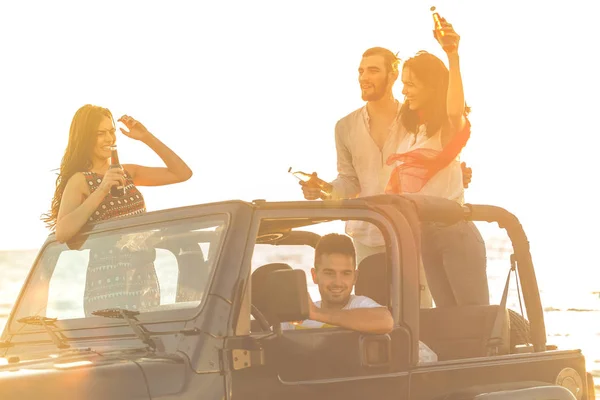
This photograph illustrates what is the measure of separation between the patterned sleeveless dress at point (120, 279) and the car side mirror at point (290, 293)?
2.67 ft

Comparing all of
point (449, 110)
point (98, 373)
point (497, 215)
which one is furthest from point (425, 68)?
point (98, 373)

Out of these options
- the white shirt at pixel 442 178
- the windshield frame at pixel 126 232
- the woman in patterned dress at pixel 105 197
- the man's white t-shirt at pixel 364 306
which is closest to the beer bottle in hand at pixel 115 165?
the woman in patterned dress at pixel 105 197

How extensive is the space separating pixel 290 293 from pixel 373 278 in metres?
1.26

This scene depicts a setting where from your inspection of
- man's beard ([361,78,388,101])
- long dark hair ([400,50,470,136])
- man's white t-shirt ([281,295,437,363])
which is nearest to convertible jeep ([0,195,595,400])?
man's white t-shirt ([281,295,437,363])

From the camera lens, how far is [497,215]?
5.80 meters

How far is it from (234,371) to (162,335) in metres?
0.38

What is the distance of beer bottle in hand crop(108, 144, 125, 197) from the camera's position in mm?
5867

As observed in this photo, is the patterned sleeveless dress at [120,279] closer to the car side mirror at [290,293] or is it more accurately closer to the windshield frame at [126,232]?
the windshield frame at [126,232]

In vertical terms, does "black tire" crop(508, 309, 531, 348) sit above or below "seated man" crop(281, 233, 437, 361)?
below

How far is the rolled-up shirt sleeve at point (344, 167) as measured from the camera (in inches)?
285

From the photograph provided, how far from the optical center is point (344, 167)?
24.3 feet

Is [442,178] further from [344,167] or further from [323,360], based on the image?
[323,360]

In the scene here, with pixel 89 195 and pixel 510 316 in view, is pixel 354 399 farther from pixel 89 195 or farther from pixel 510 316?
pixel 89 195

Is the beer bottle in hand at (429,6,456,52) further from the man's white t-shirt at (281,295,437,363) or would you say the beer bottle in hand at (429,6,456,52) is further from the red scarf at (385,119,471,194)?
the man's white t-shirt at (281,295,437,363)
